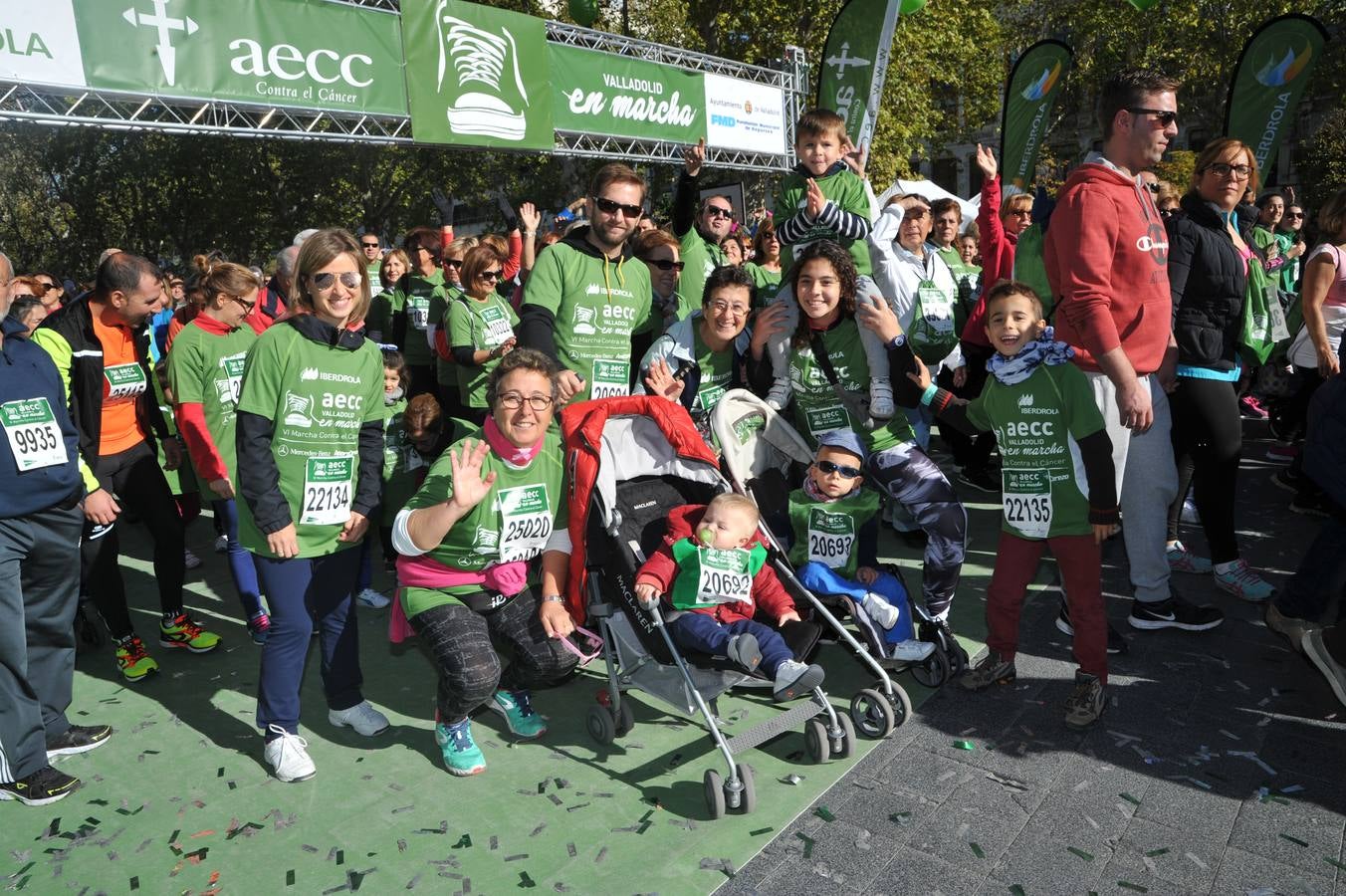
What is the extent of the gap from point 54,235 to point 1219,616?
4351cm

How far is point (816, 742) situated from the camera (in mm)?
3629

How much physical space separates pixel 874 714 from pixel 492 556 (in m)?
1.71

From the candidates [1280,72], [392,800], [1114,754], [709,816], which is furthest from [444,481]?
[1280,72]

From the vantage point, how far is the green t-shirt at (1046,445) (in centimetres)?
379

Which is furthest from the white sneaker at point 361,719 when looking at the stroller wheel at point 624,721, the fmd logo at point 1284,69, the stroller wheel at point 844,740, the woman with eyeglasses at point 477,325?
the fmd logo at point 1284,69

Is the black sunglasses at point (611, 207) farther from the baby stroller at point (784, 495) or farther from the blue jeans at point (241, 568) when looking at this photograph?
the blue jeans at point (241, 568)

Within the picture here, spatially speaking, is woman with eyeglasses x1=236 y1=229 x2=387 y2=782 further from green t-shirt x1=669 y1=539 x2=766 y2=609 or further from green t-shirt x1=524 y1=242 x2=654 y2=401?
green t-shirt x1=669 y1=539 x2=766 y2=609

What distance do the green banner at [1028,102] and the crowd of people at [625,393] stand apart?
5.90m

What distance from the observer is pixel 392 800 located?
11.8 feet

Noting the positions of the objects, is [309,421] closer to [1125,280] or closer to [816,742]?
[816,742]

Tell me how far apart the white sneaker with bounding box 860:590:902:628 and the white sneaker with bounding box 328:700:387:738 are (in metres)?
2.22

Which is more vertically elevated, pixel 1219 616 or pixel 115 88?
pixel 115 88

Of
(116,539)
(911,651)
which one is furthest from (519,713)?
(116,539)

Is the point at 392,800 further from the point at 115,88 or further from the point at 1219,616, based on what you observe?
the point at 115,88
